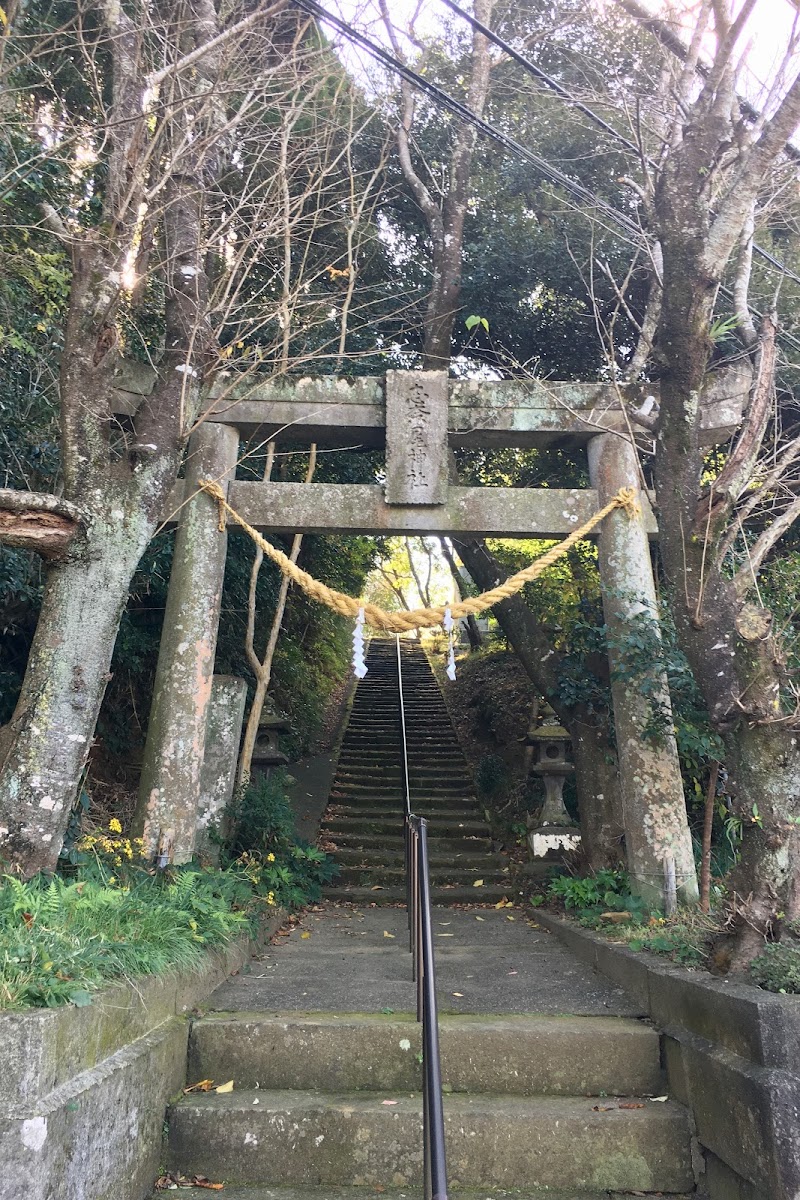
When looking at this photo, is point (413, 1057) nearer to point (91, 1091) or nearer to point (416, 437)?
point (91, 1091)

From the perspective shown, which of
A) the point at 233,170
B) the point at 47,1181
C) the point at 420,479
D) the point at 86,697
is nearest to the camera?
the point at 47,1181

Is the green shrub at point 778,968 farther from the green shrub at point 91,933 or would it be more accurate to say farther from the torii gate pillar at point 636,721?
the green shrub at point 91,933

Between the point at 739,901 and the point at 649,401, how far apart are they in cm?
381

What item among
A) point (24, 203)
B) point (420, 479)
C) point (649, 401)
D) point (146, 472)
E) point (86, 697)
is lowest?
point (86, 697)

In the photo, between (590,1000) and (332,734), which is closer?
(590,1000)

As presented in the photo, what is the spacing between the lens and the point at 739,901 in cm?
314

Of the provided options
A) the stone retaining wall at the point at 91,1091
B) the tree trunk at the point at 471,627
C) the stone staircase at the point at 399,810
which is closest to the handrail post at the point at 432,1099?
the stone retaining wall at the point at 91,1091

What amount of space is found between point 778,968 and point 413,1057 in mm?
1465

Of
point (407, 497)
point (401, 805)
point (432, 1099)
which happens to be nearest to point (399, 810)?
point (401, 805)

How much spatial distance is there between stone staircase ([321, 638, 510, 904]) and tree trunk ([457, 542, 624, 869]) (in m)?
1.67

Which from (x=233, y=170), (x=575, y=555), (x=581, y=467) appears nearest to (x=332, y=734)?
(x=575, y=555)

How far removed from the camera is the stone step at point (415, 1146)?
2.77 metres

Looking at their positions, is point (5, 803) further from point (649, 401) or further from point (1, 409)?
point (649, 401)

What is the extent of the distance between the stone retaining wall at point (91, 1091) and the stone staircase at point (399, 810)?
4576 millimetres
